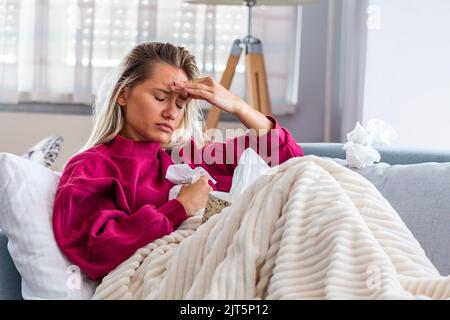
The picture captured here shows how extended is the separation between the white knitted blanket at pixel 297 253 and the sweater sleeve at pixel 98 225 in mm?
61

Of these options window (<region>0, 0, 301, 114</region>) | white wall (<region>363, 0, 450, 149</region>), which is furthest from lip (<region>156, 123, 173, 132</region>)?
window (<region>0, 0, 301, 114</region>)

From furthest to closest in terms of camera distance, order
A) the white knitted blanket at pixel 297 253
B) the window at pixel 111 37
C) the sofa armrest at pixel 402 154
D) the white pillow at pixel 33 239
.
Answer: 1. the window at pixel 111 37
2. the sofa armrest at pixel 402 154
3. the white pillow at pixel 33 239
4. the white knitted blanket at pixel 297 253

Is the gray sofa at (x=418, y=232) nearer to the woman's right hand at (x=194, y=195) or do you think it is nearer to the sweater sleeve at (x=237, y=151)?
the sweater sleeve at (x=237, y=151)

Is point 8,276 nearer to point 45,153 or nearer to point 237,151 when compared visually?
point 237,151

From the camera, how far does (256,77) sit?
11.3ft

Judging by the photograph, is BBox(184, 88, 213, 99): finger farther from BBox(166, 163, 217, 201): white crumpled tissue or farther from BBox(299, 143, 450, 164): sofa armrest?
BBox(299, 143, 450, 164): sofa armrest

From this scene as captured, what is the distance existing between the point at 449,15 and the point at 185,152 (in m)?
1.26

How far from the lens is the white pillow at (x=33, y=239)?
1.51 m

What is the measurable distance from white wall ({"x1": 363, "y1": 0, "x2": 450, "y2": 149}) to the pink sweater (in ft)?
3.64

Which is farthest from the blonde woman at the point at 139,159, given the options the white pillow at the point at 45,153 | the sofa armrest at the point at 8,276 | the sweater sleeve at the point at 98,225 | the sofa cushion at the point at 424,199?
the white pillow at the point at 45,153

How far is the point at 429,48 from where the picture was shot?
287cm

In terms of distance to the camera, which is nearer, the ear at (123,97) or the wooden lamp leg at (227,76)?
the ear at (123,97)
